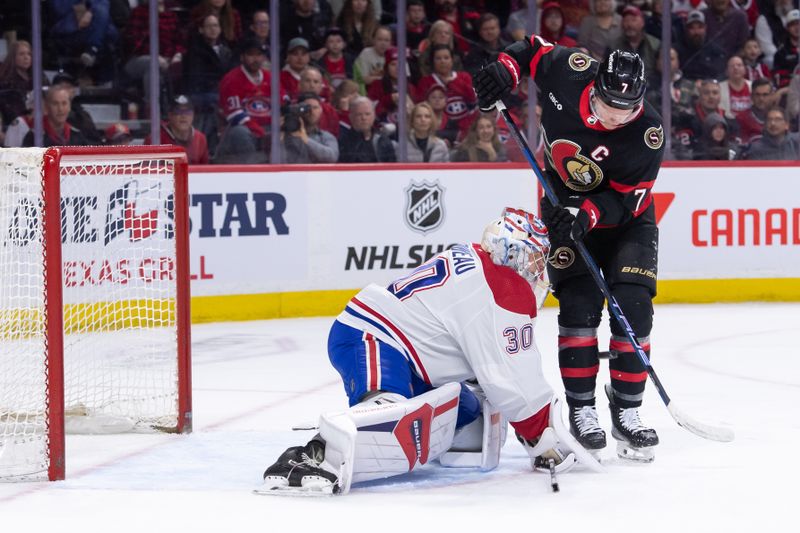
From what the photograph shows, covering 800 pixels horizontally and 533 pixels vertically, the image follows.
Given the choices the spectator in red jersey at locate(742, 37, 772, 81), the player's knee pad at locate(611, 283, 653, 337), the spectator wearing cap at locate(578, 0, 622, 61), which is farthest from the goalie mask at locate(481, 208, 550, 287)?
the spectator in red jersey at locate(742, 37, 772, 81)

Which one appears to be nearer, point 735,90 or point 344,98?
point 344,98

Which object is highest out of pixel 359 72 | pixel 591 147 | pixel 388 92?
pixel 359 72

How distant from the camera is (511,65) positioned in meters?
3.64

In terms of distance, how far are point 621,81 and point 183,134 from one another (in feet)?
12.0

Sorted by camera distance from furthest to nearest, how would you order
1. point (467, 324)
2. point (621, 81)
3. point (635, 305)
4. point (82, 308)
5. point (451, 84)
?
point (451, 84)
point (82, 308)
point (635, 305)
point (621, 81)
point (467, 324)

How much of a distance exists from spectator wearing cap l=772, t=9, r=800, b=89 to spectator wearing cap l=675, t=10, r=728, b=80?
0.31m

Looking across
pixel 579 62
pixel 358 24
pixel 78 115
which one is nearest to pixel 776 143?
pixel 358 24

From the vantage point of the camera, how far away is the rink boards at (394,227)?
6414mm

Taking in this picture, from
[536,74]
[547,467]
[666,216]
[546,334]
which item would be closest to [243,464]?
[547,467]

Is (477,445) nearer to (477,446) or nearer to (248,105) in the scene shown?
(477,446)

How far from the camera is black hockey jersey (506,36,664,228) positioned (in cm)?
345

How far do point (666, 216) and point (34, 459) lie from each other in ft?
14.8

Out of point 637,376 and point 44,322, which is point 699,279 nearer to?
Answer: point 637,376

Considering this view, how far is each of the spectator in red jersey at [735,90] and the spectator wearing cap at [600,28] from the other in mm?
706
